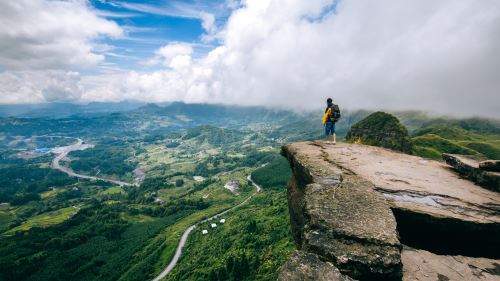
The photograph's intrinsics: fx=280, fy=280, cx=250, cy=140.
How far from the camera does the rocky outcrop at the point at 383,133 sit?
13838cm

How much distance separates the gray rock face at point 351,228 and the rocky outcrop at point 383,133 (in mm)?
126240

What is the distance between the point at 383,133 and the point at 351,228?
5823 inches

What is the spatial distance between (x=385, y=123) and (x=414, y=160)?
136 meters

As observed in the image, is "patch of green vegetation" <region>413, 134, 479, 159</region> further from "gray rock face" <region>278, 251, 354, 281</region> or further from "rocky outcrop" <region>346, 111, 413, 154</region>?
"gray rock face" <region>278, 251, 354, 281</region>

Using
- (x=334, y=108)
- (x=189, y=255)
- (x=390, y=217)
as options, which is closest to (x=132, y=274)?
(x=189, y=255)

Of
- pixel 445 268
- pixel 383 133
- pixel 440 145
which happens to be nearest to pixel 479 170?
pixel 445 268

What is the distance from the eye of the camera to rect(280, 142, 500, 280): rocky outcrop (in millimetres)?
11281

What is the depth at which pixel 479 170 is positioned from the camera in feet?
64.2

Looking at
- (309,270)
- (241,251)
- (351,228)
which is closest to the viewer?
(309,270)

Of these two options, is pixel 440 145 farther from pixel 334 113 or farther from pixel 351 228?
pixel 351 228

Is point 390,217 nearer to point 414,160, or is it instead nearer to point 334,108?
point 414,160

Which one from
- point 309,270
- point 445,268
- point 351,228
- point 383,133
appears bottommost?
point 383,133

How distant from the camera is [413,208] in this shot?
16203 mm

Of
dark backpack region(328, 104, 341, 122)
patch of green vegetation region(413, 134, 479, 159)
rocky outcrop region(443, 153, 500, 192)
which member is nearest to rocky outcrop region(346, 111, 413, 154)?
patch of green vegetation region(413, 134, 479, 159)
